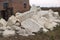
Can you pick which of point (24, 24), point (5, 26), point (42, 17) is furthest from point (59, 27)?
point (5, 26)

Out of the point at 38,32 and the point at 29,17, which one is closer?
the point at 38,32

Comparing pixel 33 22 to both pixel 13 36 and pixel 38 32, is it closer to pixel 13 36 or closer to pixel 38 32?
pixel 38 32

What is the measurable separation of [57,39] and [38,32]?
1.69 m

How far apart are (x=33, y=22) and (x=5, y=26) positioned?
5.55 ft

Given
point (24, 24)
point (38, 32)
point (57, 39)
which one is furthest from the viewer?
point (24, 24)

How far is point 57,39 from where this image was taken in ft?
32.8

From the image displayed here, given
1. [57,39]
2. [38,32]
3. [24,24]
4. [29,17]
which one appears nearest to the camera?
[57,39]

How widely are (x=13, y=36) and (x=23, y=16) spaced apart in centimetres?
299

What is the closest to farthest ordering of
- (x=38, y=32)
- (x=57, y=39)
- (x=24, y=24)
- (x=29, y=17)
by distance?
1. (x=57, y=39)
2. (x=38, y=32)
3. (x=24, y=24)
4. (x=29, y=17)

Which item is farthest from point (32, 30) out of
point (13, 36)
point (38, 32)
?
point (13, 36)

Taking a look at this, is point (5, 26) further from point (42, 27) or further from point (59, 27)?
point (59, 27)

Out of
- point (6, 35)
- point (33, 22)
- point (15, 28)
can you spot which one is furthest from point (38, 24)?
point (6, 35)

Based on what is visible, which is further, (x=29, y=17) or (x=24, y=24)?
(x=29, y=17)

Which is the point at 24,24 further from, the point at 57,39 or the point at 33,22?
the point at 57,39
